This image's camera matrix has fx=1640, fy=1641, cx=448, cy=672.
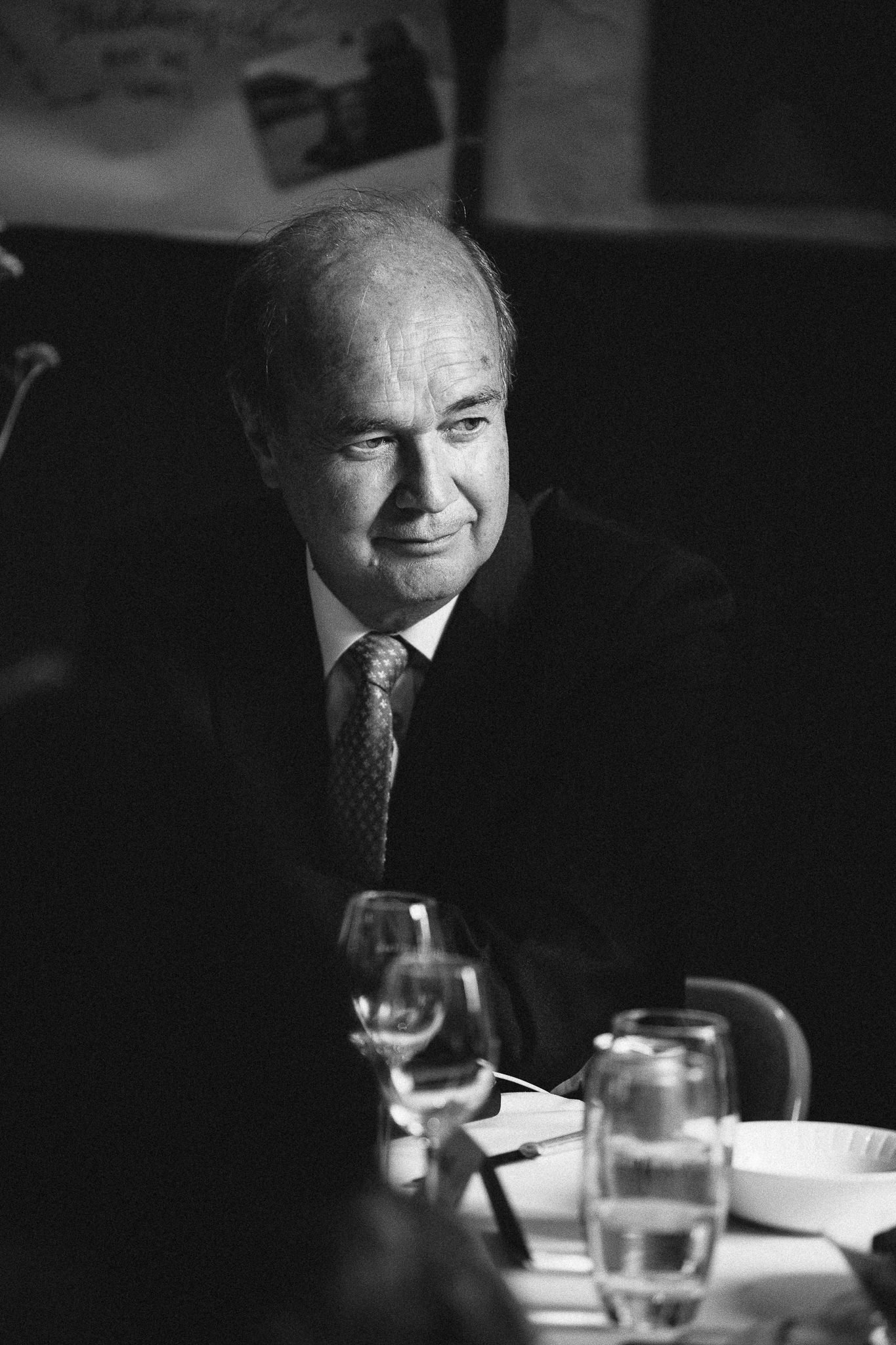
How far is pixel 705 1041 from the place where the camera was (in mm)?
863

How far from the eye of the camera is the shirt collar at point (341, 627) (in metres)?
1.96

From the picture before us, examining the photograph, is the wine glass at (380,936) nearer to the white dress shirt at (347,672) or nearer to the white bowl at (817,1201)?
the white bowl at (817,1201)

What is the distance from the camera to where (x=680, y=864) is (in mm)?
1786

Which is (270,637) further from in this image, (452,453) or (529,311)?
(529,311)

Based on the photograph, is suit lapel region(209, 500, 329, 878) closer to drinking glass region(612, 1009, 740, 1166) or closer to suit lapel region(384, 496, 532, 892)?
suit lapel region(384, 496, 532, 892)

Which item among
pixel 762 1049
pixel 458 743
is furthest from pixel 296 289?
pixel 762 1049

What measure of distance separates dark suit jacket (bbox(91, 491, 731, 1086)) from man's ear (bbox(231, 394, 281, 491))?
0.11 metres

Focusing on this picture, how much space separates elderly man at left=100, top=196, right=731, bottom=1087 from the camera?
180 cm

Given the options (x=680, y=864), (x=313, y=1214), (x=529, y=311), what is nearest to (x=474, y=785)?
(x=680, y=864)

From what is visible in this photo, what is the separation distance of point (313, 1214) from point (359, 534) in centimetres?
149

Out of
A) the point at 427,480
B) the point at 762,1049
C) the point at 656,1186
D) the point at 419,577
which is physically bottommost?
the point at 762,1049

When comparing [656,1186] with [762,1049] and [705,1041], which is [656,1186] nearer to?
[705,1041]

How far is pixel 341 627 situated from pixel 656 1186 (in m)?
1.24

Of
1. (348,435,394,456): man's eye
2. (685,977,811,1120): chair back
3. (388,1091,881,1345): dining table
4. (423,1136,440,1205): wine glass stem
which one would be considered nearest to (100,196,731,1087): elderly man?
(348,435,394,456): man's eye
